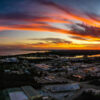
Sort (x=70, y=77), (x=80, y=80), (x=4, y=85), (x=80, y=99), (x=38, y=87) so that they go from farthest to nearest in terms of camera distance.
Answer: (x=70, y=77)
(x=80, y=80)
(x=38, y=87)
(x=4, y=85)
(x=80, y=99)

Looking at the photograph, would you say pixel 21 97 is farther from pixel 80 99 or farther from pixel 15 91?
pixel 80 99

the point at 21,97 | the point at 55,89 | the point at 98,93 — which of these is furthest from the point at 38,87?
the point at 98,93

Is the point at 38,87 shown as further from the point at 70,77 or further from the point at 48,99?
the point at 70,77

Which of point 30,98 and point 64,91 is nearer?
point 30,98

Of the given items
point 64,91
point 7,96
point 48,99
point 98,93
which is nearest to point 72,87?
point 64,91

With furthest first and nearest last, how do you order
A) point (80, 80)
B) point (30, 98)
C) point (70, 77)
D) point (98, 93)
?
point (70, 77) → point (80, 80) → point (98, 93) → point (30, 98)

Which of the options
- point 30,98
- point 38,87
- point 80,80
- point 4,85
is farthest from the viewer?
point 80,80

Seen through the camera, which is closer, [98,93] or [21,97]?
[21,97]

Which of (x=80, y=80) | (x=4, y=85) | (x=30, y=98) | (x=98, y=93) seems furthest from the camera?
(x=80, y=80)

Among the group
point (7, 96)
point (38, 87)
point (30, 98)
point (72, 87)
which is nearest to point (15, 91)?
point (7, 96)
